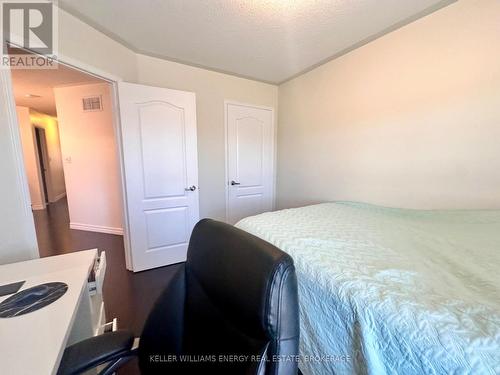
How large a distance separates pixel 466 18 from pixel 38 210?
723 centimetres

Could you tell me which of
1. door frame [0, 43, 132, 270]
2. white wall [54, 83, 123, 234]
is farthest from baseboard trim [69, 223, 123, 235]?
door frame [0, 43, 132, 270]

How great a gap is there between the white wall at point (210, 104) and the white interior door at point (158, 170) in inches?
10.9

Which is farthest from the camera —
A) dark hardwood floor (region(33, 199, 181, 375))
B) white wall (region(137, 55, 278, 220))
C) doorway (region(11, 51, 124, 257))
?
doorway (region(11, 51, 124, 257))

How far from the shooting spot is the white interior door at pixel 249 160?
301cm

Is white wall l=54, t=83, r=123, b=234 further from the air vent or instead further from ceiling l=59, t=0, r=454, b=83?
ceiling l=59, t=0, r=454, b=83

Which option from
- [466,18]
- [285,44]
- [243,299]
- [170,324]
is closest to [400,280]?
[243,299]

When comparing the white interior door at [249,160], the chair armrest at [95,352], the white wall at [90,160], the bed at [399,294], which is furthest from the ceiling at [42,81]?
the bed at [399,294]

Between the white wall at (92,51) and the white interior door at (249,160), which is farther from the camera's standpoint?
the white interior door at (249,160)

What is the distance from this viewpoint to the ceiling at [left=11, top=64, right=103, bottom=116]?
265cm

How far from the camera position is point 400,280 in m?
0.84

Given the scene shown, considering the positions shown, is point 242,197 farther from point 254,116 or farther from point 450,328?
point 450,328

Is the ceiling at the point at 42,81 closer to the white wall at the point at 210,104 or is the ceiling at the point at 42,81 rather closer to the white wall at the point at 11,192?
the white wall at the point at 210,104

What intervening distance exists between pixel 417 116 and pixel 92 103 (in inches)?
164

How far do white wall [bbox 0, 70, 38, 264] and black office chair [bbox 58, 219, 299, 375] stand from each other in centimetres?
106
